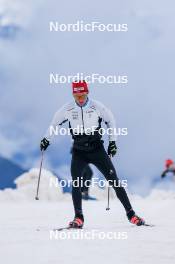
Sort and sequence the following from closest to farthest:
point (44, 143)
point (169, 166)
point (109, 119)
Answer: point (109, 119) → point (44, 143) → point (169, 166)

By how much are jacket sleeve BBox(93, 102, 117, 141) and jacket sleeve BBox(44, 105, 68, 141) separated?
574 millimetres

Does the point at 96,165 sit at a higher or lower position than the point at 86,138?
lower

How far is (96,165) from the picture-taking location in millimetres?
9180

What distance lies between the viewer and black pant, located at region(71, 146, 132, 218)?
359 inches

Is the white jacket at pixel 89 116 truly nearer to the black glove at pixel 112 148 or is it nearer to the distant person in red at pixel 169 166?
the black glove at pixel 112 148

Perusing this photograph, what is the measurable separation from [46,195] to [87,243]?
26.7m

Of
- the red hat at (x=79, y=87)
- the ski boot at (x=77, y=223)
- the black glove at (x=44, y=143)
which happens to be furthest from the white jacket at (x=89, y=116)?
the ski boot at (x=77, y=223)

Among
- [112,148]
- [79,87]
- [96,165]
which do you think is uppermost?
[79,87]

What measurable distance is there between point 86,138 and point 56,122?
0.61 m

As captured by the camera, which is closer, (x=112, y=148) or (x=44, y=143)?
(x=112, y=148)

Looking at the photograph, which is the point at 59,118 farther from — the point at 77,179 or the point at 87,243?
the point at 87,243

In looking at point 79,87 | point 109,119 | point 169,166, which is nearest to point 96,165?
point 109,119

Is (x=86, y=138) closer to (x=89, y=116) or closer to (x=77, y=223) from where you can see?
(x=89, y=116)

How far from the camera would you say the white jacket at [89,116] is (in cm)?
898
